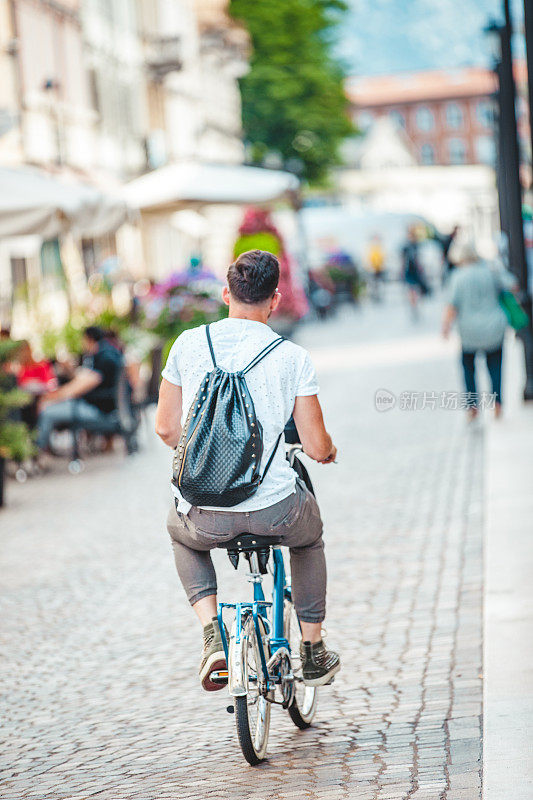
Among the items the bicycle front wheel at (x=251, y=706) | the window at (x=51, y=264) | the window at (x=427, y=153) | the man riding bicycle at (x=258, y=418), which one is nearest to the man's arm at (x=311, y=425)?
the man riding bicycle at (x=258, y=418)

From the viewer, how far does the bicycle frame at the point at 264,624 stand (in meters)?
4.64

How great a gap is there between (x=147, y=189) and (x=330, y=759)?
16.3 meters

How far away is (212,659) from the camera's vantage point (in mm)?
4746

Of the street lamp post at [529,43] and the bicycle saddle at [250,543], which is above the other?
the street lamp post at [529,43]

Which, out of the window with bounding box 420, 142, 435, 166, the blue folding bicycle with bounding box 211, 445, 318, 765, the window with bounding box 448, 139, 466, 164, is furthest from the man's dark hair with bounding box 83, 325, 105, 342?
the window with bounding box 448, 139, 466, 164

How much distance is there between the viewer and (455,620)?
22.6ft

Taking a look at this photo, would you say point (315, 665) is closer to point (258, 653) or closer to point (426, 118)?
point (258, 653)

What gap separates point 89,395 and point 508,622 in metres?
8.04

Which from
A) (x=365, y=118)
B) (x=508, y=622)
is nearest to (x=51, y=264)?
(x=508, y=622)

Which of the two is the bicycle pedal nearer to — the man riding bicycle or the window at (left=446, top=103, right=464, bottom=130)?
the man riding bicycle

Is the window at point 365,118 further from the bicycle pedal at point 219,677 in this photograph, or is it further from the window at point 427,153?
the bicycle pedal at point 219,677

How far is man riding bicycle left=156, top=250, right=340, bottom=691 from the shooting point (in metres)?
4.74

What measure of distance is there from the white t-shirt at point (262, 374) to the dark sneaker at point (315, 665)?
2.27ft

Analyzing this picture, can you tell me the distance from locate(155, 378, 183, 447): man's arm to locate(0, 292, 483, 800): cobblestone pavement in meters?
1.18
